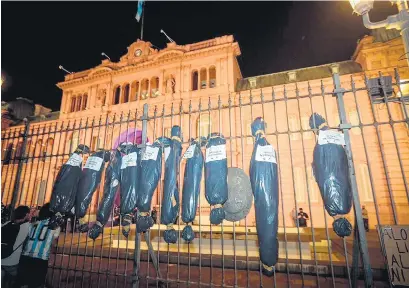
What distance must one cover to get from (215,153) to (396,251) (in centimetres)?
294

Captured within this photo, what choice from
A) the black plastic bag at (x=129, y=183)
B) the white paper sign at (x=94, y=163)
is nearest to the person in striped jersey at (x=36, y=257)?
the white paper sign at (x=94, y=163)

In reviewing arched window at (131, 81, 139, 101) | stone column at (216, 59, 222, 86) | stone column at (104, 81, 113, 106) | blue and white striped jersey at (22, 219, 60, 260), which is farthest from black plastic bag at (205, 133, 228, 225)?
stone column at (104, 81, 113, 106)

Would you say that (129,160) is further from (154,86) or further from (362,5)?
(154,86)

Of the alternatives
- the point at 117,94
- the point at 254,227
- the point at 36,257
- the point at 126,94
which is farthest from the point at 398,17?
the point at 117,94

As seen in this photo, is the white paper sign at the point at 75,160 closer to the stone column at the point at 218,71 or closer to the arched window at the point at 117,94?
the stone column at the point at 218,71

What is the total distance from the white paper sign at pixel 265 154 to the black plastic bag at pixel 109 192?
289 cm

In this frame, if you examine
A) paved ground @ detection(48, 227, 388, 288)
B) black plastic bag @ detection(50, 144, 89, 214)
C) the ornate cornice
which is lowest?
paved ground @ detection(48, 227, 388, 288)

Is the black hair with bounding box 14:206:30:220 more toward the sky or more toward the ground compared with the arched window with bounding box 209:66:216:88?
more toward the ground

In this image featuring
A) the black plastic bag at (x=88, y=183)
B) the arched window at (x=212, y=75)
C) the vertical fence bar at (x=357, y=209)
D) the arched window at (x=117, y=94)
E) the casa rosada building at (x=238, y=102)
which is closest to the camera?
the vertical fence bar at (x=357, y=209)

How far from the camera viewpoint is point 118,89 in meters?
25.1

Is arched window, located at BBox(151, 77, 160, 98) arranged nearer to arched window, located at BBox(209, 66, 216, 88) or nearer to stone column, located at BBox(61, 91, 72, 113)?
arched window, located at BBox(209, 66, 216, 88)

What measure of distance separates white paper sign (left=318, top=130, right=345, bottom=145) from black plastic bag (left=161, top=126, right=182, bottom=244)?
2.56 m

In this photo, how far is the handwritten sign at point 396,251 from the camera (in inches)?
124

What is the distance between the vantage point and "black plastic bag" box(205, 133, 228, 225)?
3.76 meters
